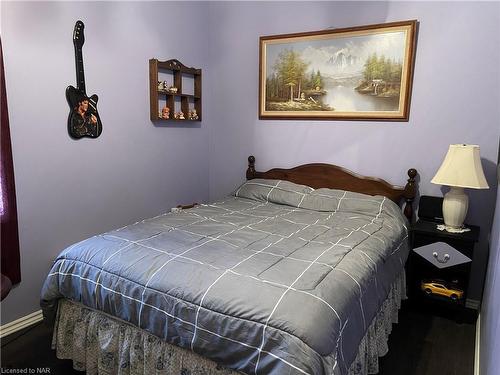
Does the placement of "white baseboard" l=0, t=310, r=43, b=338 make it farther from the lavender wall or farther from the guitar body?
the lavender wall

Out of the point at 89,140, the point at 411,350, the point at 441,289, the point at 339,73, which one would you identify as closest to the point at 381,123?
the point at 339,73

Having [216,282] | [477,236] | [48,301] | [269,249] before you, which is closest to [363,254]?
[269,249]

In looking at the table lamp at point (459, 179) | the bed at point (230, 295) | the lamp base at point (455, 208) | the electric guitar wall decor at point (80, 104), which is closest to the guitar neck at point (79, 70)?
the electric guitar wall decor at point (80, 104)

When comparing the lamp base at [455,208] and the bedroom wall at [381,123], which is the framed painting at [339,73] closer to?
the bedroom wall at [381,123]

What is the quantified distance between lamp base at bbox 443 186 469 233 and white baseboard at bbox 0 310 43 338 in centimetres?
282

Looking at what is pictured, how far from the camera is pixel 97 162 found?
264 centimetres

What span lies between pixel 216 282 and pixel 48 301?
3.39 ft

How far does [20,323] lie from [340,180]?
2.52 meters

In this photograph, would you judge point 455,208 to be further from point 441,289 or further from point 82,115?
point 82,115

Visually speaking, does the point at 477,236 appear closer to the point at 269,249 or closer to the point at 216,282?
the point at 269,249

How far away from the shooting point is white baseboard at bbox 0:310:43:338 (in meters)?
2.21

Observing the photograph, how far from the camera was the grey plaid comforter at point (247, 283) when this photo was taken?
127cm

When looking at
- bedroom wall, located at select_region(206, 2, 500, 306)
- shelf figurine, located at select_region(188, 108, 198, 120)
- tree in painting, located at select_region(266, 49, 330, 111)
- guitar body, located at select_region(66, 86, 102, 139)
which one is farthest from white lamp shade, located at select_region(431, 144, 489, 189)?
guitar body, located at select_region(66, 86, 102, 139)

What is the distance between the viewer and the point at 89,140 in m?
2.56
